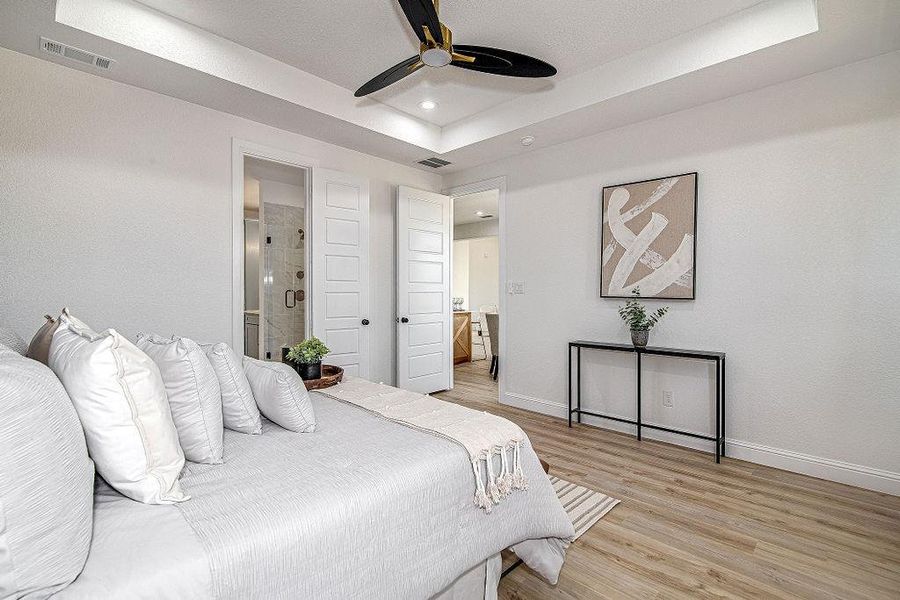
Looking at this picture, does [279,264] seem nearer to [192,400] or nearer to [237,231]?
[237,231]

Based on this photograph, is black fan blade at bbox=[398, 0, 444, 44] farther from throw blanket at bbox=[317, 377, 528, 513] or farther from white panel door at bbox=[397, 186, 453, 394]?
white panel door at bbox=[397, 186, 453, 394]

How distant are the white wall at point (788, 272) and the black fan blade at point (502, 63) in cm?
148

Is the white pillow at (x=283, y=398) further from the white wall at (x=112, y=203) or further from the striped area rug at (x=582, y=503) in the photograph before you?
the white wall at (x=112, y=203)

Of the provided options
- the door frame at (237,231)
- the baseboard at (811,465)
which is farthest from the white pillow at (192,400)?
the baseboard at (811,465)

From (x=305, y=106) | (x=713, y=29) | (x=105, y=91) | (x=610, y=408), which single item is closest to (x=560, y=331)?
(x=610, y=408)

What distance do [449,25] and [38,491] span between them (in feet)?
9.38

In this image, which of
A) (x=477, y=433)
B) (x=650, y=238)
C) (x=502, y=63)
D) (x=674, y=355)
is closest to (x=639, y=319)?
(x=674, y=355)

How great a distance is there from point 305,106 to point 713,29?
273 cm

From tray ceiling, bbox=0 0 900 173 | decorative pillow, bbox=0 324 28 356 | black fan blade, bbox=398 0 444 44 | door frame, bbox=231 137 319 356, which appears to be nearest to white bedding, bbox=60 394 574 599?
decorative pillow, bbox=0 324 28 356

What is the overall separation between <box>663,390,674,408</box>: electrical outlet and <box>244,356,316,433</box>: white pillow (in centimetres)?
280

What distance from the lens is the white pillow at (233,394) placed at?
1563mm

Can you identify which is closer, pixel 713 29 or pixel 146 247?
pixel 713 29

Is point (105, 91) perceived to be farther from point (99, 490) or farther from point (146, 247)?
point (99, 490)

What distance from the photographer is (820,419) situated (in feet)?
8.96
